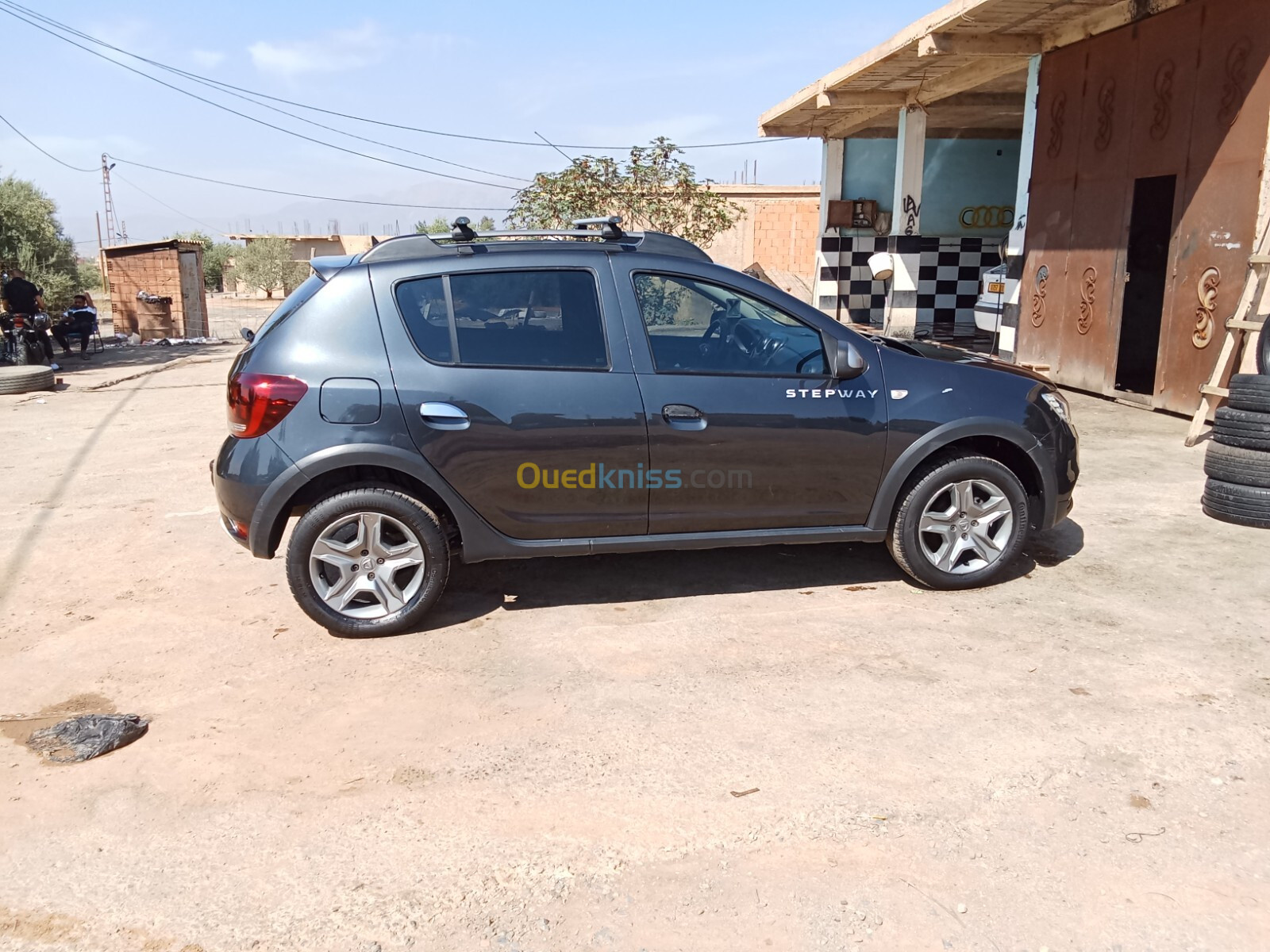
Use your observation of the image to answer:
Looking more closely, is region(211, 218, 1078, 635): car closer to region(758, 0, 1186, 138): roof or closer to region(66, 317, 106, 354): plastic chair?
region(758, 0, 1186, 138): roof

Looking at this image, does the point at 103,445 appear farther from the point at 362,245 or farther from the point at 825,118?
the point at 362,245

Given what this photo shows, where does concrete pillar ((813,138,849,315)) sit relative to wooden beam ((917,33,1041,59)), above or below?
below

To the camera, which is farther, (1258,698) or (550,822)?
(1258,698)

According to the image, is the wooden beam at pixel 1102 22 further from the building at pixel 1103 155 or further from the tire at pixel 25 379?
the tire at pixel 25 379

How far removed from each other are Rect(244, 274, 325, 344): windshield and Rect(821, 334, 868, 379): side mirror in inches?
88.7

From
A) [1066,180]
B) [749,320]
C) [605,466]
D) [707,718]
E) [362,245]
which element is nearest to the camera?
[707,718]

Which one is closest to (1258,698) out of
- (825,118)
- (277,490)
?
(277,490)

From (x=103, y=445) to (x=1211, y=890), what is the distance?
879cm

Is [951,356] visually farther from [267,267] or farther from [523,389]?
[267,267]

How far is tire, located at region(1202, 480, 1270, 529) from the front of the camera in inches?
A: 218

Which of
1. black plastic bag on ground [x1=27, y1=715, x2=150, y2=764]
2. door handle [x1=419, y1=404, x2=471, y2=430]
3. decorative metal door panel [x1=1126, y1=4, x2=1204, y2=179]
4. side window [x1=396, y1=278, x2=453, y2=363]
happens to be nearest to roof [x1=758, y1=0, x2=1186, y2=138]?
decorative metal door panel [x1=1126, y1=4, x2=1204, y2=179]

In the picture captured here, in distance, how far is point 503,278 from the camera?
4305 mm

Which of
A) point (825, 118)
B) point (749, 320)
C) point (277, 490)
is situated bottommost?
point (277, 490)

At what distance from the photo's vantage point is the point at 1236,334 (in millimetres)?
7523
